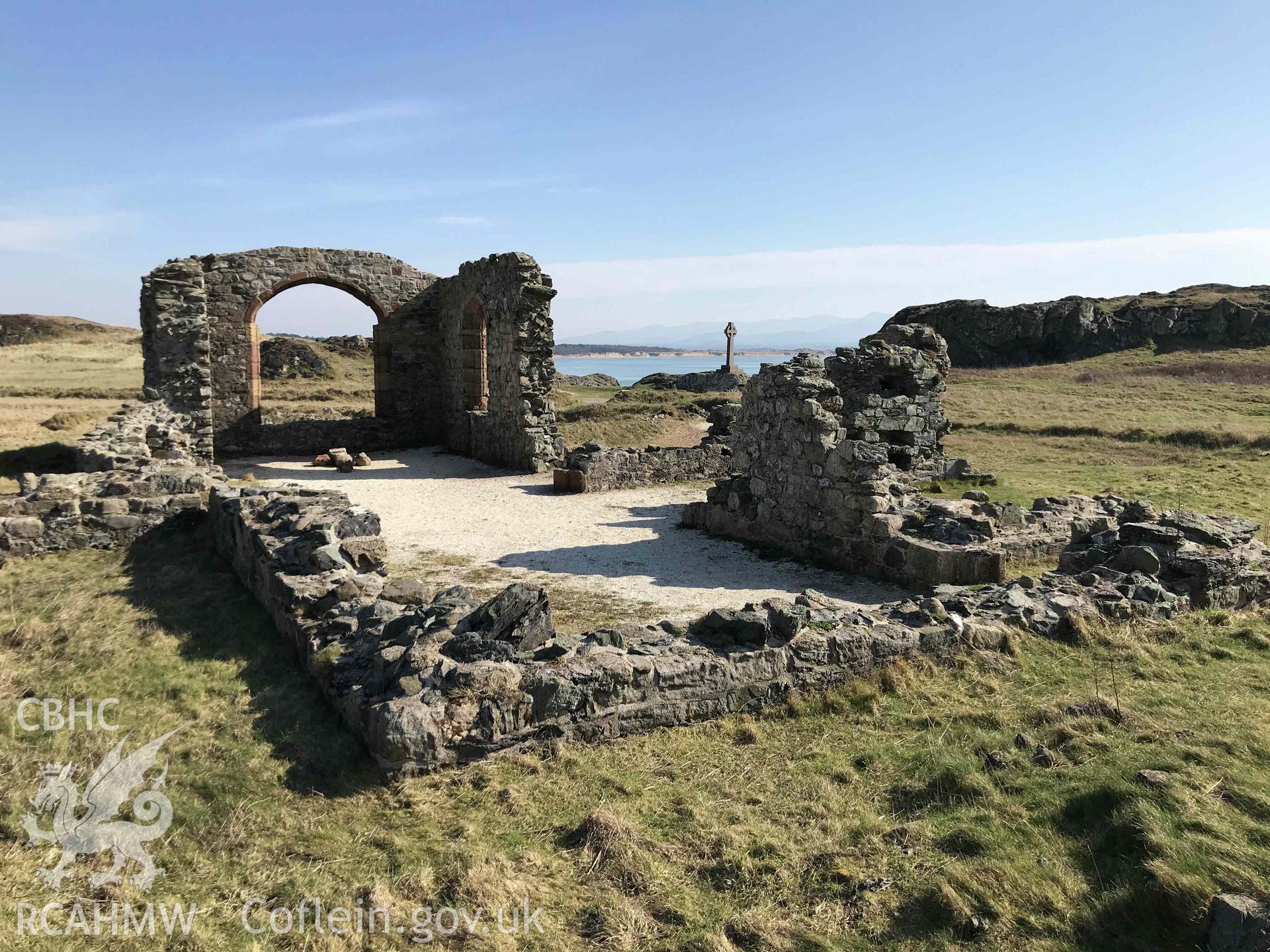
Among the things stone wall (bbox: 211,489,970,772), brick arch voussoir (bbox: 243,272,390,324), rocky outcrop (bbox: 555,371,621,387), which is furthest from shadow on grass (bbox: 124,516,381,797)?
rocky outcrop (bbox: 555,371,621,387)

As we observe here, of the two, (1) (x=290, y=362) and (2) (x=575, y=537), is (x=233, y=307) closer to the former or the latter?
(2) (x=575, y=537)

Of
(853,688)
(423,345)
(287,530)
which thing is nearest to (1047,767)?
(853,688)

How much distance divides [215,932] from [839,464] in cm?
864

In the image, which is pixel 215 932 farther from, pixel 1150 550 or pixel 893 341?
pixel 893 341

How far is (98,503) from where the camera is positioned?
401 inches

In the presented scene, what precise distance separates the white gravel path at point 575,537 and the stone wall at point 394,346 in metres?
1.84

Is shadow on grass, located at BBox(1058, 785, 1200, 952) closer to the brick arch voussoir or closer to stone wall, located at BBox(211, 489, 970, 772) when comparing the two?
stone wall, located at BBox(211, 489, 970, 772)

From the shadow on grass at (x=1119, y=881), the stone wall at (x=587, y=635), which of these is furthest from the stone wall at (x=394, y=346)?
the shadow on grass at (x=1119, y=881)

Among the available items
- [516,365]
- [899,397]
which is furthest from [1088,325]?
[516,365]

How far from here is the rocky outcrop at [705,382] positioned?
121ft

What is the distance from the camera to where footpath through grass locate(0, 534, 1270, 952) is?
12.1 feet

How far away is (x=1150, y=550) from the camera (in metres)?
8.55

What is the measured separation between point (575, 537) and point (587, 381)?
32.8 meters

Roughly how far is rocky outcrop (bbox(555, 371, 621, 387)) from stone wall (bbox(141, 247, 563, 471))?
60.8 feet
